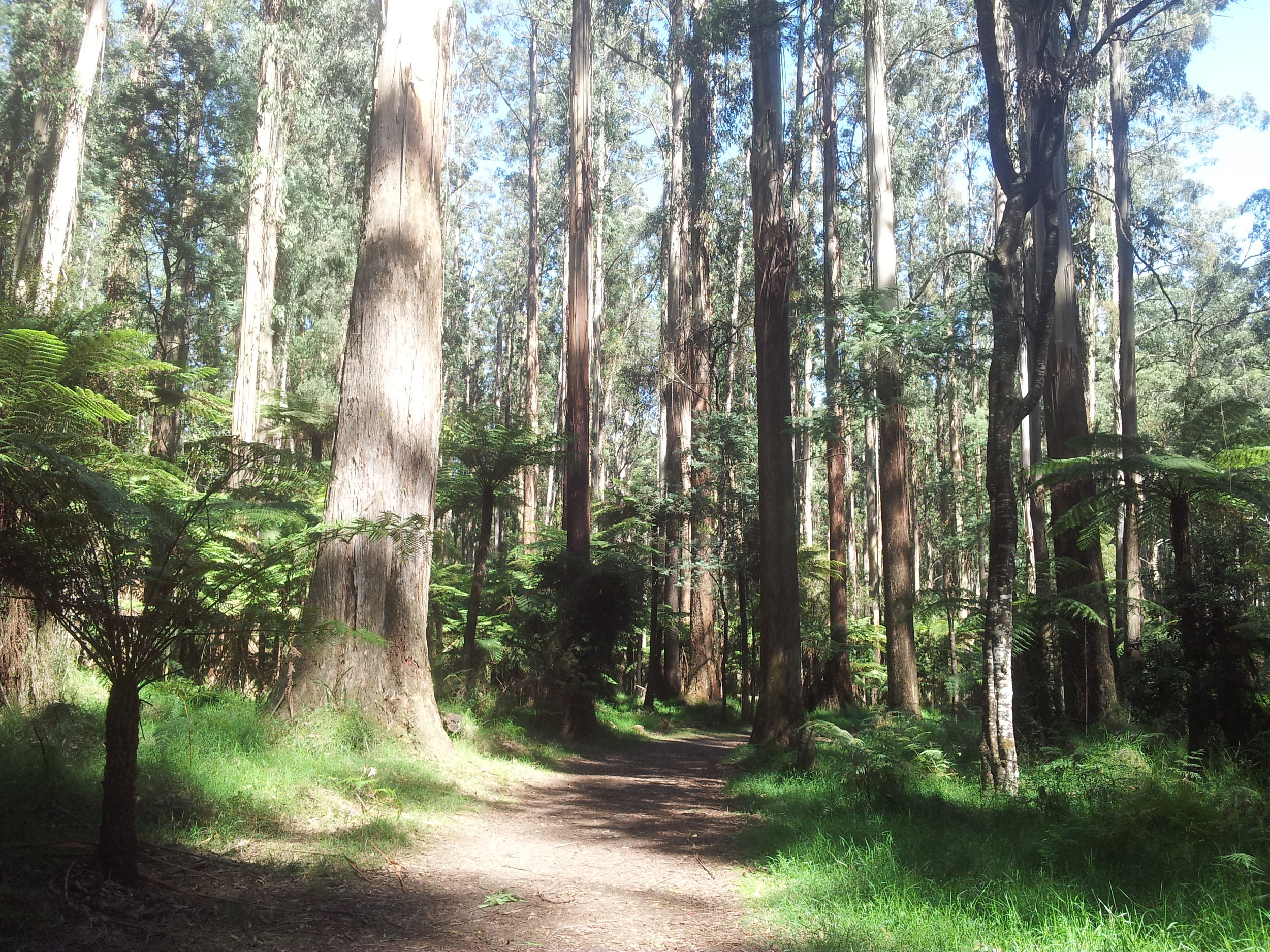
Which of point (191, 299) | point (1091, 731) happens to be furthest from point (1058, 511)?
point (191, 299)

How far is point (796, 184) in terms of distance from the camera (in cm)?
→ 1405

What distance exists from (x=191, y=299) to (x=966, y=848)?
24.5 meters

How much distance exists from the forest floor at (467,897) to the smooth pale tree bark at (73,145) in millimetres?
11267

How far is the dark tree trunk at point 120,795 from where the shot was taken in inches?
125

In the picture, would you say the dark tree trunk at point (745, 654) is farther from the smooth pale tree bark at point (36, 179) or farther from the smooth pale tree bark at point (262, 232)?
the smooth pale tree bark at point (36, 179)

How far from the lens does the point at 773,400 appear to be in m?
10.3

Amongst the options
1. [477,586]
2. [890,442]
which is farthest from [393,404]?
[890,442]

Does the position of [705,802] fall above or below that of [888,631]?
below

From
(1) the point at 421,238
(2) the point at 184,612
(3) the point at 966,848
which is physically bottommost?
(3) the point at 966,848

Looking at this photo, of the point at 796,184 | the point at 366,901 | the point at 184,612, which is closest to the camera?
the point at 184,612

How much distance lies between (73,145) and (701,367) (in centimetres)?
1323

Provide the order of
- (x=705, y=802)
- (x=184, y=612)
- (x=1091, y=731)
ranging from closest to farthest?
(x=184, y=612) → (x=705, y=802) → (x=1091, y=731)

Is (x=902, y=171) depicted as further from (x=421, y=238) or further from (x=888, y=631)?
(x=421, y=238)

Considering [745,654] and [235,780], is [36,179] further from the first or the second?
[745,654]
